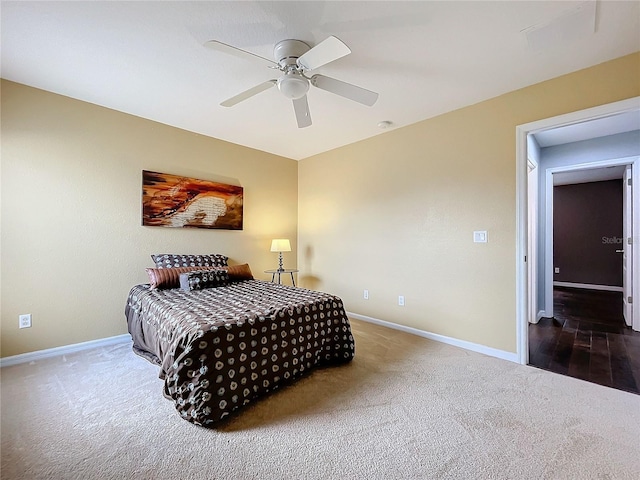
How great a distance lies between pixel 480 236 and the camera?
9.34 ft

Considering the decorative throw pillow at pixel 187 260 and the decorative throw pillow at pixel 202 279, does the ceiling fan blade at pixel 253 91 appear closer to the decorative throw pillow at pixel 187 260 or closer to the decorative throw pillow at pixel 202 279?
the decorative throw pillow at pixel 202 279

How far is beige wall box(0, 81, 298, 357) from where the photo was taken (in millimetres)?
2529

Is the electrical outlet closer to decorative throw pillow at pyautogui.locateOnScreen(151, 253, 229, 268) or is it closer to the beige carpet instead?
the beige carpet

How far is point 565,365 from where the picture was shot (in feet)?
8.23

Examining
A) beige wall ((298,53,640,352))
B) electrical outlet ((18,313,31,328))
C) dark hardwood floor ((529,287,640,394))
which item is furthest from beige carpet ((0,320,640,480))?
beige wall ((298,53,640,352))

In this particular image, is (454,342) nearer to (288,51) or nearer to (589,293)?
(288,51)

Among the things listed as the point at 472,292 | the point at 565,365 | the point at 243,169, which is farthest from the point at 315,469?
the point at 243,169

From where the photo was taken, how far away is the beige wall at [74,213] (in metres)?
2.53

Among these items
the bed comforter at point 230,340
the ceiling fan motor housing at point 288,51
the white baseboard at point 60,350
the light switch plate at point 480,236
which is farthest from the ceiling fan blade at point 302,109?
the white baseboard at point 60,350

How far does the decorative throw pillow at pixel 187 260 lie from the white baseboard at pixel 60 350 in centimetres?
87

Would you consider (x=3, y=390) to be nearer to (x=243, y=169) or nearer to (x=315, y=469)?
(x=315, y=469)

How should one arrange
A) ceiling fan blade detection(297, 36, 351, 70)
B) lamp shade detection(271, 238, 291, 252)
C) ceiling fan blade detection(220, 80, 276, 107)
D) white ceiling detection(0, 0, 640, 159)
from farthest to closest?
1. lamp shade detection(271, 238, 291, 252)
2. ceiling fan blade detection(220, 80, 276, 107)
3. white ceiling detection(0, 0, 640, 159)
4. ceiling fan blade detection(297, 36, 351, 70)

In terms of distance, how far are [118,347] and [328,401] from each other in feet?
7.74

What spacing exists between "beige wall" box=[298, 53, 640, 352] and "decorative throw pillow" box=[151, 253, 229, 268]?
1616mm
